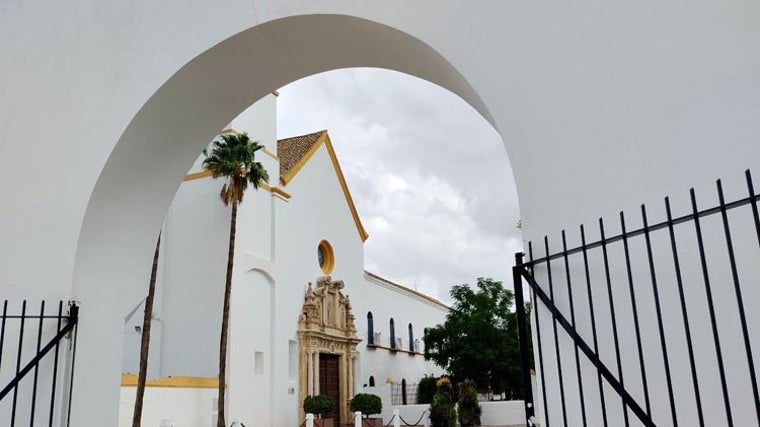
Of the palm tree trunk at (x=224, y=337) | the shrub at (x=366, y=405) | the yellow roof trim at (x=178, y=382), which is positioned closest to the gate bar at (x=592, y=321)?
the yellow roof trim at (x=178, y=382)

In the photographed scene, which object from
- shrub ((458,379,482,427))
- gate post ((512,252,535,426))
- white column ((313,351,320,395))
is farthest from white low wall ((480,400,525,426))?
gate post ((512,252,535,426))

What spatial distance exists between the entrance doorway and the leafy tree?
4.25m

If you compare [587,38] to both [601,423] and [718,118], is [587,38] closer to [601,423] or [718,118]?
[718,118]

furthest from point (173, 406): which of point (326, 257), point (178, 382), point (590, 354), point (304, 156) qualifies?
point (590, 354)

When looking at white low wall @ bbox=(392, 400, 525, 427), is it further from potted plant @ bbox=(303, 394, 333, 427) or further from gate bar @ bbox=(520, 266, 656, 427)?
gate bar @ bbox=(520, 266, 656, 427)

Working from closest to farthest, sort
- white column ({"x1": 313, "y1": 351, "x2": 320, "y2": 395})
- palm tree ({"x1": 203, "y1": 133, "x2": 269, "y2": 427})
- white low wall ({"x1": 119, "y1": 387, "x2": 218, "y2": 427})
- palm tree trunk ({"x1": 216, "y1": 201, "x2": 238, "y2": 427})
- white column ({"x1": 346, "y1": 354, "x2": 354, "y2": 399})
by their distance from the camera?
white low wall ({"x1": 119, "y1": 387, "x2": 218, "y2": 427})
palm tree trunk ({"x1": 216, "y1": 201, "x2": 238, "y2": 427})
palm tree ({"x1": 203, "y1": 133, "x2": 269, "y2": 427})
white column ({"x1": 313, "y1": 351, "x2": 320, "y2": 395})
white column ({"x1": 346, "y1": 354, "x2": 354, "y2": 399})

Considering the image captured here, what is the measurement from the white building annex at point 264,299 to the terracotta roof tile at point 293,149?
0.08m

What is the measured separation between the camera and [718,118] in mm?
3020

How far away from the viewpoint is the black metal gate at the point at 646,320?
2.79 m

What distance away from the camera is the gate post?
10.6ft

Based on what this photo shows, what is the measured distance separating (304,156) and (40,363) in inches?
885

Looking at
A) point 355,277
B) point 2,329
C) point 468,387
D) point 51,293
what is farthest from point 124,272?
point 355,277

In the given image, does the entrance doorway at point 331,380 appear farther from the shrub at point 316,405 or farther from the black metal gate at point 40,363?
the black metal gate at point 40,363

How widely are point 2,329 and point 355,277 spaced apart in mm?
25969
